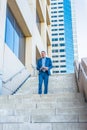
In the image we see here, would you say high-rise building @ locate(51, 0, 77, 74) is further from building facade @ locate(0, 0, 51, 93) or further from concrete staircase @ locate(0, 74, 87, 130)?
concrete staircase @ locate(0, 74, 87, 130)

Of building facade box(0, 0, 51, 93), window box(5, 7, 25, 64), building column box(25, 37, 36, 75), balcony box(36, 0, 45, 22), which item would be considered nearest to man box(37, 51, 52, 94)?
building facade box(0, 0, 51, 93)

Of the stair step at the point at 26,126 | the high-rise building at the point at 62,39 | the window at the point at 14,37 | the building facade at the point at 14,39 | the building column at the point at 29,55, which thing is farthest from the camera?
the high-rise building at the point at 62,39

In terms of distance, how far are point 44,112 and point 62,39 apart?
87.0 m

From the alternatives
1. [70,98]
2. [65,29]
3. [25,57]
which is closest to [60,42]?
[65,29]

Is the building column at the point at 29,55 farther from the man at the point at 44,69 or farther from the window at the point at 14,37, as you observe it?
the man at the point at 44,69

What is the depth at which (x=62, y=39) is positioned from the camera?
90.9 metres

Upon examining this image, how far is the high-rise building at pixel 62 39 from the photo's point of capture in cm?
8744

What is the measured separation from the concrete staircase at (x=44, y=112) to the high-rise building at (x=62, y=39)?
79264 millimetres

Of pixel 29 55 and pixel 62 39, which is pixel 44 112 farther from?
pixel 62 39

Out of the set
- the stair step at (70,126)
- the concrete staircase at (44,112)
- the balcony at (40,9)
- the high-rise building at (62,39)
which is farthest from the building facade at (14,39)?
the high-rise building at (62,39)

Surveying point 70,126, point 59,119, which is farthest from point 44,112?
point 70,126

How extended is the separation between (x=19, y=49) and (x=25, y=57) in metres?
1.39

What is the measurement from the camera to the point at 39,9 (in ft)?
63.9

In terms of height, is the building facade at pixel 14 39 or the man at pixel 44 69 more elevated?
the building facade at pixel 14 39
